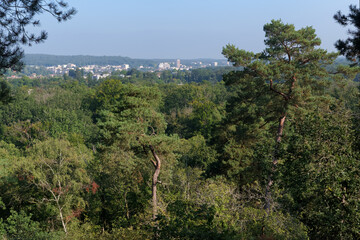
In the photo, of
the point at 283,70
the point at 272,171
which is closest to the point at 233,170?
the point at 283,70

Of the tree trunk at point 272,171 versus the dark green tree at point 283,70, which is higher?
the dark green tree at point 283,70

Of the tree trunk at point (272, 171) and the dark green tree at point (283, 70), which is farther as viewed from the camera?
the dark green tree at point (283, 70)

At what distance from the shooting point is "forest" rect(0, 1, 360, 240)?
225 inches

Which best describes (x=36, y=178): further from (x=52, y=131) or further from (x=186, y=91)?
(x=186, y=91)

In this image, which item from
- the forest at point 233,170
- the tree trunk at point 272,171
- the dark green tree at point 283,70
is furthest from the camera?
the dark green tree at point 283,70

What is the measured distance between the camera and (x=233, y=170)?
52.4 ft

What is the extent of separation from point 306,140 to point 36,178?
1208 centimetres

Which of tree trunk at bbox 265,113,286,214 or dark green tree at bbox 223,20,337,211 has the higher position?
dark green tree at bbox 223,20,337,211

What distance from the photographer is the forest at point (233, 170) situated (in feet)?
18.7

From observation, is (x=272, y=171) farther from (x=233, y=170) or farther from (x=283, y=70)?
(x=233, y=170)

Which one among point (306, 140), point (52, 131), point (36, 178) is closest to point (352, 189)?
point (306, 140)

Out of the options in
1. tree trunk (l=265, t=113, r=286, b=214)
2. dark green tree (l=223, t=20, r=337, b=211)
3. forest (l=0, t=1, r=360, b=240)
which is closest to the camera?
forest (l=0, t=1, r=360, b=240)

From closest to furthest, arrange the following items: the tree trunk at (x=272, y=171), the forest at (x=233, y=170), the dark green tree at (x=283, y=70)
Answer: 1. the forest at (x=233, y=170)
2. the tree trunk at (x=272, y=171)
3. the dark green tree at (x=283, y=70)

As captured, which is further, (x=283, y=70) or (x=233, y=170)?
(x=233, y=170)
